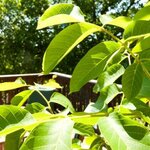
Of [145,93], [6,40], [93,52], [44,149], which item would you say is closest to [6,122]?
[44,149]

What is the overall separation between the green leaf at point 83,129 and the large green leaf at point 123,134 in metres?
0.13

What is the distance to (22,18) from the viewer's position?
14.8 m

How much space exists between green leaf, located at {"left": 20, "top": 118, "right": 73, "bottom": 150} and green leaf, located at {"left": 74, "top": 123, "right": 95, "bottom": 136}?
0.47 feet

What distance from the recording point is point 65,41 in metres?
0.55

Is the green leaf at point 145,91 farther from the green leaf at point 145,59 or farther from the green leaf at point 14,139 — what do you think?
the green leaf at point 14,139

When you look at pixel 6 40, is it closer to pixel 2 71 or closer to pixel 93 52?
pixel 2 71

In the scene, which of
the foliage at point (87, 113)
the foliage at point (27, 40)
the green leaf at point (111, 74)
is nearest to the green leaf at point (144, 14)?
the foliage at point (87, 113)

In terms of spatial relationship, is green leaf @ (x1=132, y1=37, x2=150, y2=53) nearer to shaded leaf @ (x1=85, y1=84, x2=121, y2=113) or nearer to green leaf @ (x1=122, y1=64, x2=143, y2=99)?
green leaf @ (x1=122, y1=64, x2=143, y2=99)

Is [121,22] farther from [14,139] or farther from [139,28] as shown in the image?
[14,139]

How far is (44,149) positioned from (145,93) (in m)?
0.31

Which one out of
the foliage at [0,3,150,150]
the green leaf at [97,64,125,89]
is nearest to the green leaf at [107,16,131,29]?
the foliage at [0,3,150,150]

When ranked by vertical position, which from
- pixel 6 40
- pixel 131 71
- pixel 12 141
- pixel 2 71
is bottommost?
pixel 2 71

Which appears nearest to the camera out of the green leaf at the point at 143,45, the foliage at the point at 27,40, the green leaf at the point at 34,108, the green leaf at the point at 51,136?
the green leaf at the point at 51,136

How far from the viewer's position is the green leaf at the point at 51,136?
1.49 feet
